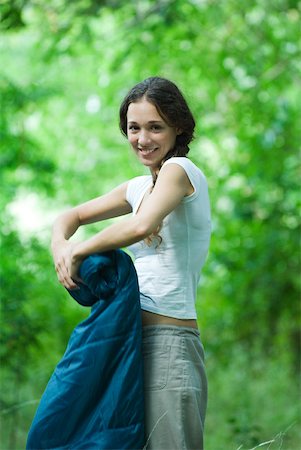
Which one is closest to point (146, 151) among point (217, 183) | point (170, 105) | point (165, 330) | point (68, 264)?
point (170, 105)

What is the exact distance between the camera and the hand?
270cm

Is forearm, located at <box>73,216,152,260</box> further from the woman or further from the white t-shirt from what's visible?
the white t-shirt

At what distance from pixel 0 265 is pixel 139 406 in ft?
14.2

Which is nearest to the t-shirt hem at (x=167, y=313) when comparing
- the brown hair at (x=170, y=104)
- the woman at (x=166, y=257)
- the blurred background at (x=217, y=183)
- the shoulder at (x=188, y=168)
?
the woman at (x=166, y=257)

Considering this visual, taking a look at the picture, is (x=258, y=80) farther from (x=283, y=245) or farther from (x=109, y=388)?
(x=109, y=388)

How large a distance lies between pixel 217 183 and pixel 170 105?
276 inches

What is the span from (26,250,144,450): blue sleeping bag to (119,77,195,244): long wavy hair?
0.67ft

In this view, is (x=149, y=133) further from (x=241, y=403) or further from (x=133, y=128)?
(x=241, y=403)

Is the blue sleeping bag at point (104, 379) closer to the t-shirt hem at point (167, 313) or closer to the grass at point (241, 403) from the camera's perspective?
the t-shirt hem at point (167, 313)

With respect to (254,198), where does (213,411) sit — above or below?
below

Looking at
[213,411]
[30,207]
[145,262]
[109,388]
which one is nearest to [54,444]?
[109,388]

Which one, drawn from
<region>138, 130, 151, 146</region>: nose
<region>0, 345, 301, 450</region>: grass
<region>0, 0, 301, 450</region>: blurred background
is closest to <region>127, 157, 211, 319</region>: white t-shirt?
<region>138, 130, 151, 146</region>: nose

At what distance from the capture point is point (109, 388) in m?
2.68

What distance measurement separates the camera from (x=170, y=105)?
2.86 metres
